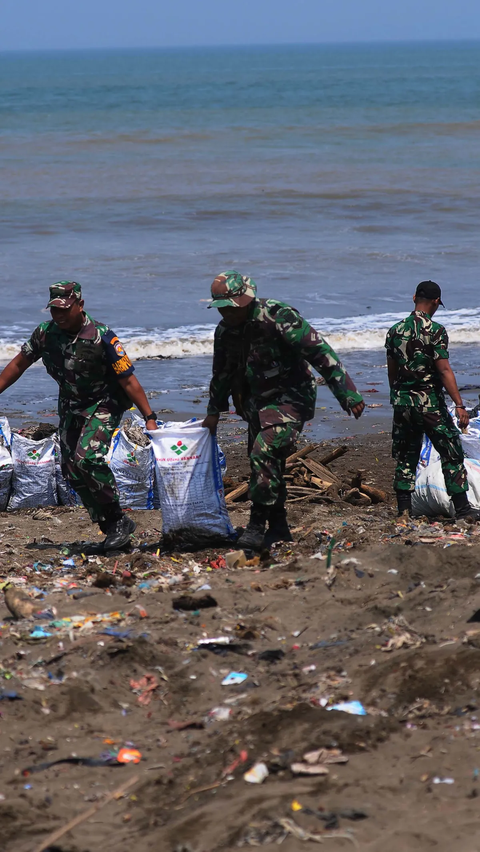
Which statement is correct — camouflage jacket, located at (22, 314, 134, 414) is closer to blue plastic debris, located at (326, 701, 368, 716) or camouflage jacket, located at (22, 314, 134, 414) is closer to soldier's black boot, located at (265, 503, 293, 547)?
soldier's black boot, located at (265, 503, 293, 547)

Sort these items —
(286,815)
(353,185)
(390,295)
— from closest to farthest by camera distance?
(286,815) < (390,295) < (353,185)

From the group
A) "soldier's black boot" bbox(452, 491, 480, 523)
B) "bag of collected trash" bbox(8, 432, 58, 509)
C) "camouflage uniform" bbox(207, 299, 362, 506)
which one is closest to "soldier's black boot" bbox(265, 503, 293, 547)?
"camouflage uniform" bbox(207, 299, 362, 506)

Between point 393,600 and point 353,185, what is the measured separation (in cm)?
2629

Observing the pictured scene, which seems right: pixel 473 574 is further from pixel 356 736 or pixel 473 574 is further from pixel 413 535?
pixel 356 736

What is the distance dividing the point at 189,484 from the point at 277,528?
578 millimetres

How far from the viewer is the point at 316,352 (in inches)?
213

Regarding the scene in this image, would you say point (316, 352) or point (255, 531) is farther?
point (255, 531)

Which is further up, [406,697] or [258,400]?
[258,400]

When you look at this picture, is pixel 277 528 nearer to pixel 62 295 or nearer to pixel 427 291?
pixel 62 295

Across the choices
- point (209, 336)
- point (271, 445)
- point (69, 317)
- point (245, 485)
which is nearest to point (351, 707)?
point (271, 445)

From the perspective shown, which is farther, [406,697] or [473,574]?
[473,574]

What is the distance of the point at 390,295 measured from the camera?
16422 millimetres

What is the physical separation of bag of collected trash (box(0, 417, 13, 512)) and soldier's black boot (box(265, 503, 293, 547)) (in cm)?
235

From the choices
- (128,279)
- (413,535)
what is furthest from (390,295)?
(413,535)
